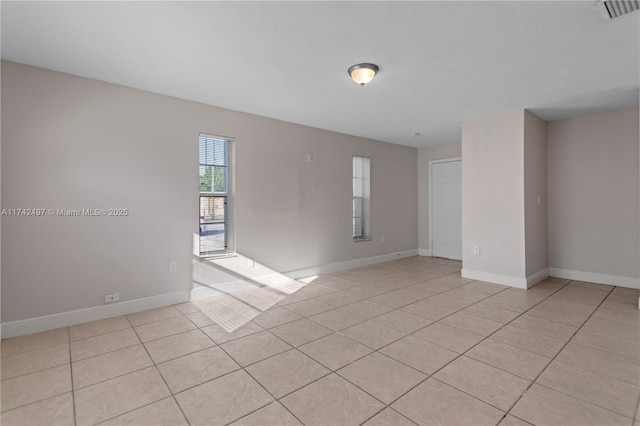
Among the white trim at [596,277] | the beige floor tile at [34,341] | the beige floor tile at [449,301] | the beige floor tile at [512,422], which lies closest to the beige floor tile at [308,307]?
the beige floor tile at [449,301]

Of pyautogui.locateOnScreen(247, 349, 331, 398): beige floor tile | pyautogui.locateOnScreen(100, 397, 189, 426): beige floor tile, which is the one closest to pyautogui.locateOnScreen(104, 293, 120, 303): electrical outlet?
pyautogui.locateOnScreen(100, 397, 189, 426): beige floor tile

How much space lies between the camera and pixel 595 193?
4.64 meters

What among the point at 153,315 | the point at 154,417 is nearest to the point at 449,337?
the point at 154,417

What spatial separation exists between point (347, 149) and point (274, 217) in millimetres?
2046

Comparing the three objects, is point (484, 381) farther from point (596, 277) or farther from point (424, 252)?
point (424, 252)

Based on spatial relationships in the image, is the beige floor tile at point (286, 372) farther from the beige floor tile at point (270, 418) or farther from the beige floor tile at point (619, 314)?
the beige floor tile at point (619, 314)

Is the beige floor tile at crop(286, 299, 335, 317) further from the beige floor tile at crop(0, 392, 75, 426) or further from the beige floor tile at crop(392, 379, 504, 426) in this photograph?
the beige floor tile at crop(0, 392, 75, 426)

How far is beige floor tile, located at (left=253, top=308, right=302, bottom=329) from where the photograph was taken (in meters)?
3.13

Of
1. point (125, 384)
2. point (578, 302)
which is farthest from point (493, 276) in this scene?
point (125, 384)

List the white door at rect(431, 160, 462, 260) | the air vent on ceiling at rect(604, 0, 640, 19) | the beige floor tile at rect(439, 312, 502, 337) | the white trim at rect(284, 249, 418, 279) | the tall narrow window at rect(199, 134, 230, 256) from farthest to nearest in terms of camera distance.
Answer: the white door at rect(431, 160, 462, 260) → the white trim at rect(284, 249, 418, 279) → the tall narrow window at rect(199, 134, 230, 256) → the beige floor tile at rect(439, 312, 502, 337) → the air vent on ceiling at rect(604, 0, 640, 19)

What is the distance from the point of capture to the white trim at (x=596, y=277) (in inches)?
171

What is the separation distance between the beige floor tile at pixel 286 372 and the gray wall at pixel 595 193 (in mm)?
4777

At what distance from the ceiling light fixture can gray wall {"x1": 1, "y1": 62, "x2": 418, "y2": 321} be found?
1958 mm

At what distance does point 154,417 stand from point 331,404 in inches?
40.4
